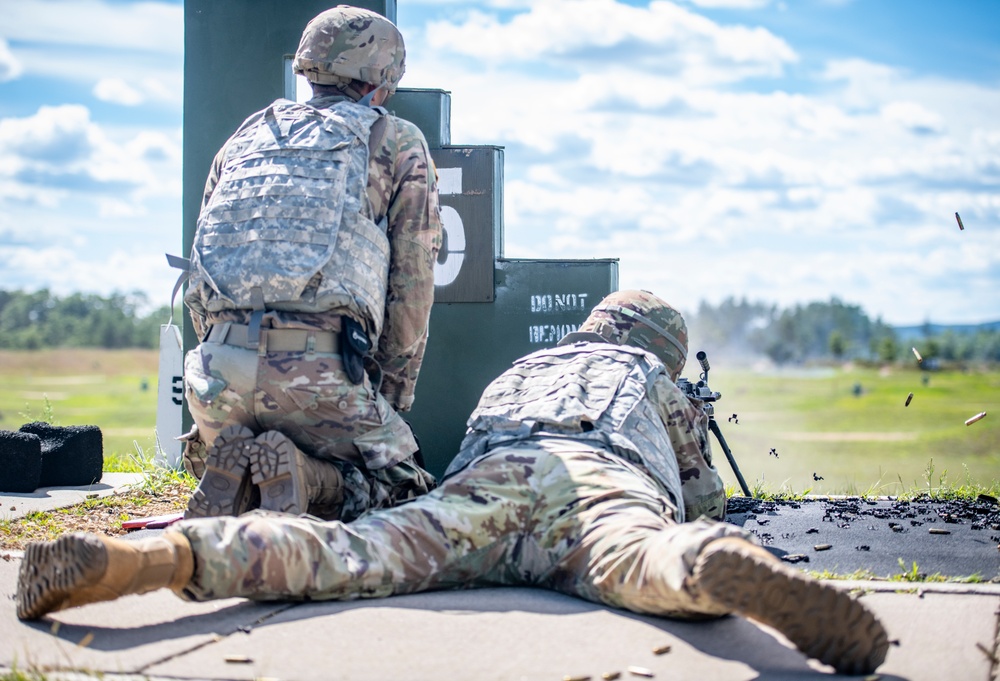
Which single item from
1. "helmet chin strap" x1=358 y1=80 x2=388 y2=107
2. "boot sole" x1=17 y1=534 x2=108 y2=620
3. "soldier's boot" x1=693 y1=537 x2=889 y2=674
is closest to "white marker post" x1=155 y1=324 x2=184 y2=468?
"helmet chin strap" x1=358 y1=80 x2=388 y2=107

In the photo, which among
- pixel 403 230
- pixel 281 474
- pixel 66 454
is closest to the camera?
pixel 281 474

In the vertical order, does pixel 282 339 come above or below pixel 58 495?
above

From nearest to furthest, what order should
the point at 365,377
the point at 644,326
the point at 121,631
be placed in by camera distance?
the point at 121,631 → the point at 365,377 → the point at 644,326

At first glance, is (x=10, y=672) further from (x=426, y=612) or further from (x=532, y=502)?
(x=532, y=502)

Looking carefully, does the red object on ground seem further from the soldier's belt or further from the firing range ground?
the firing range ground

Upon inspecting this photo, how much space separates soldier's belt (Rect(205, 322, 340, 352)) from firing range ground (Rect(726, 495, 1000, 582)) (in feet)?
6.16

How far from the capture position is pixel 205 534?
8.58ft

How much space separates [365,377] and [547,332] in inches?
77.5

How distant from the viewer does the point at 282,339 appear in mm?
3439

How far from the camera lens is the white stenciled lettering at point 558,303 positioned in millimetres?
5434

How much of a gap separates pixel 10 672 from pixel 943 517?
3.92 meters

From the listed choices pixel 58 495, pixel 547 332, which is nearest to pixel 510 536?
pixel 547 332

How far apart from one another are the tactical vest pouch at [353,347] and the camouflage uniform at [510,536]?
1.45 feet

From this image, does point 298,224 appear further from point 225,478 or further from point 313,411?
point 225,478
